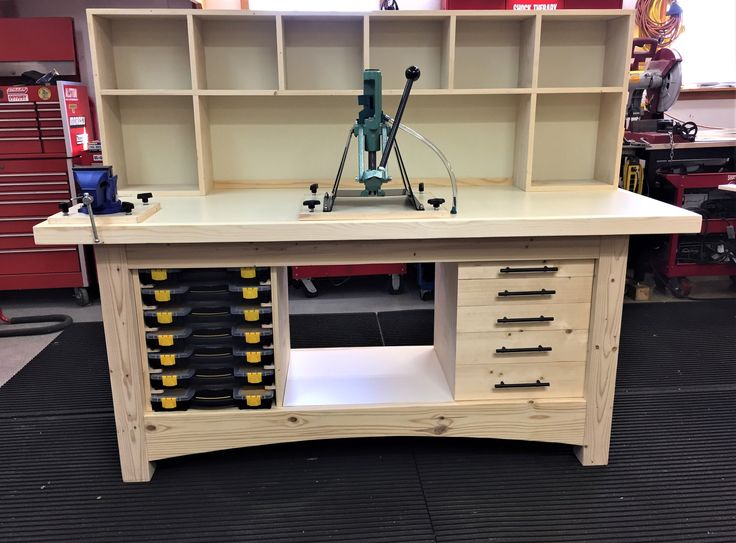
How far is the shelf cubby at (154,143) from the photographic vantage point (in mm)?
2221

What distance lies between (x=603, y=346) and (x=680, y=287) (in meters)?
2.11

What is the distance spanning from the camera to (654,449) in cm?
203

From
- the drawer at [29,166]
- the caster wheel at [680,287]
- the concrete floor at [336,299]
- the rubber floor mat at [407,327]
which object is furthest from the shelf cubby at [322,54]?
the caster wheel at [680,287]

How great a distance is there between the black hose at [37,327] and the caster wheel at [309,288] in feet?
4.37

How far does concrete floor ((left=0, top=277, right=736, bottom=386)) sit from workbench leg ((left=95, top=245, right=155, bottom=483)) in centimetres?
157

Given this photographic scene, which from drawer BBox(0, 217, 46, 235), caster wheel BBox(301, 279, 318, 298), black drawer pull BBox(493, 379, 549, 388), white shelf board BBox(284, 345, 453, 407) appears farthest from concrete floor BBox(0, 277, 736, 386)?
black drawer pull BBox(493, 379, 549, 388)

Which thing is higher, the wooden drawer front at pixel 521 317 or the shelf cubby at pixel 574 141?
the shelf cubby at pixel 574 141

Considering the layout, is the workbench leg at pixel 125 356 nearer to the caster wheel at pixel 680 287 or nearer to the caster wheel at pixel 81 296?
the caster wheel at pixel 81 296

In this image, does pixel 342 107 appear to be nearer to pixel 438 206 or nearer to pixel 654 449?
pixel 438 206

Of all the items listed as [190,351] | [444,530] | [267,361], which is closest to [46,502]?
[190,351]

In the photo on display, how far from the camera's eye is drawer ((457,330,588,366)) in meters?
1.84

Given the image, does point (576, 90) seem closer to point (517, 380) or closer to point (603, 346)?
point (603, 346)

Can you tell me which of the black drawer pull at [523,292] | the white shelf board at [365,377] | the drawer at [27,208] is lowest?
the white shelf board at [365,377]

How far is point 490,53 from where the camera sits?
228cm
